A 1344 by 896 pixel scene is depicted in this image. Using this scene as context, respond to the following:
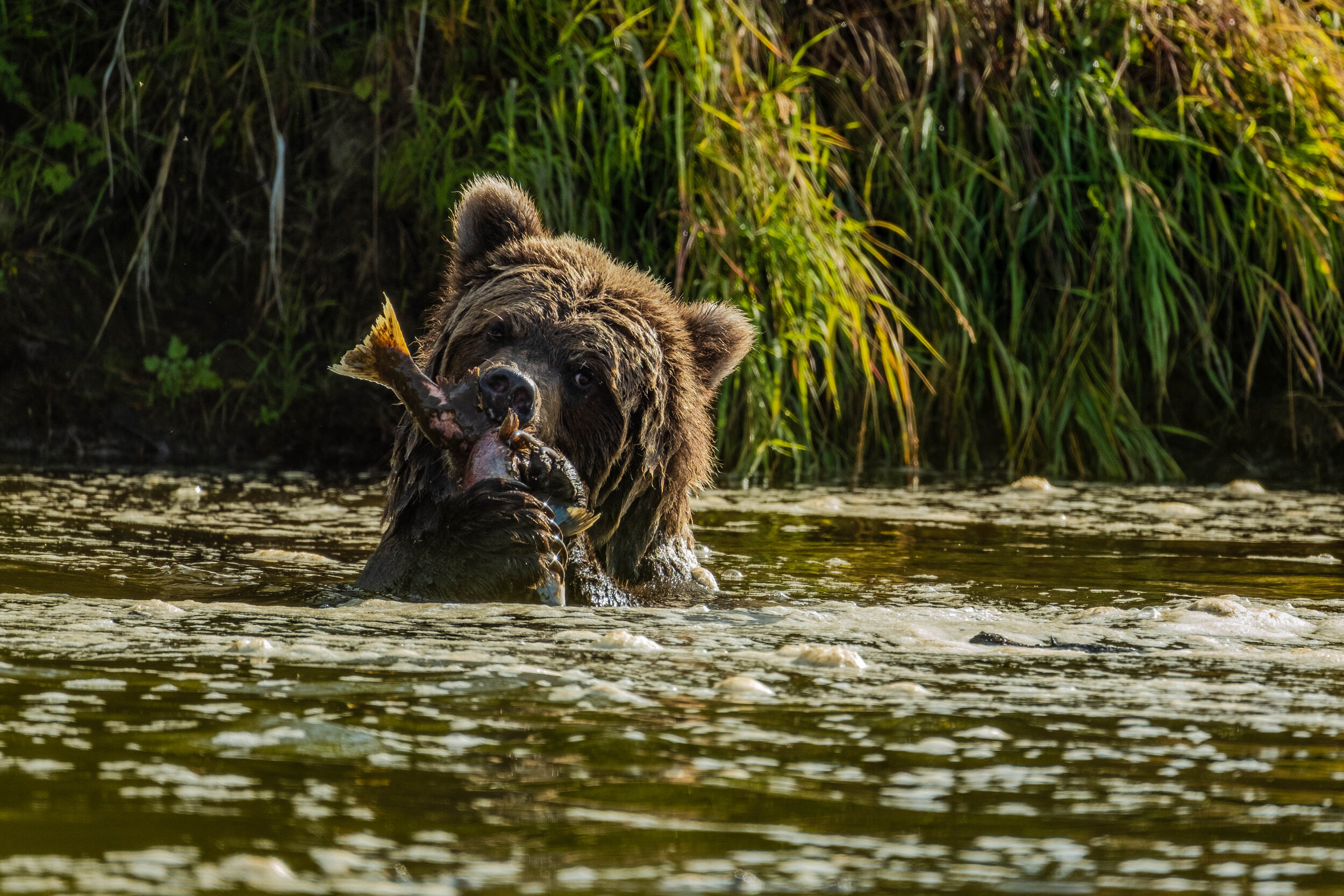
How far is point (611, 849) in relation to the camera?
1.74 meters

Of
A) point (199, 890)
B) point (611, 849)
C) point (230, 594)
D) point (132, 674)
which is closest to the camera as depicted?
point (199, 890)

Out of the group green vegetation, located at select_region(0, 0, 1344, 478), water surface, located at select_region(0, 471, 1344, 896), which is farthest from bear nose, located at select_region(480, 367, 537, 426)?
green vegetation, located at select_region(0, 0, 1344, 478)

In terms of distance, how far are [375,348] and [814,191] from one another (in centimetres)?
337

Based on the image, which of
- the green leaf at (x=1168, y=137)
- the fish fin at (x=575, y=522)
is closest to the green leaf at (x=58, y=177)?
the fish fin at (x=575, y=522)

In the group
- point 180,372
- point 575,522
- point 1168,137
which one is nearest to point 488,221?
point 575,522

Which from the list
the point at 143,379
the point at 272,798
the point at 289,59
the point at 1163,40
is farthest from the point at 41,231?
the point at 272,798

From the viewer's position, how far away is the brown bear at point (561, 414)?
149 inches

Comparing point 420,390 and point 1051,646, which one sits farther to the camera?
point 420,390

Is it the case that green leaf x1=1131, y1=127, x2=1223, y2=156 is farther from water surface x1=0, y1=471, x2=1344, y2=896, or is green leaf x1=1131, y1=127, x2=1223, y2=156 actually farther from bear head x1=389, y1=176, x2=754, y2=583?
water surface x1=0, y1=471, x2=1344, y2=896

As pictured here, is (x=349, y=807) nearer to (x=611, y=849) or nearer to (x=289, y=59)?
(x=611, y=849)

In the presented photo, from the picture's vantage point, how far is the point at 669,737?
87.7 inches

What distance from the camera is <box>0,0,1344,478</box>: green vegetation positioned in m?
6.79

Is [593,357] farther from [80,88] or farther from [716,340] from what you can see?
[80,88]

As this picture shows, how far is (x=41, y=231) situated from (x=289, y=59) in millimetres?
1449
